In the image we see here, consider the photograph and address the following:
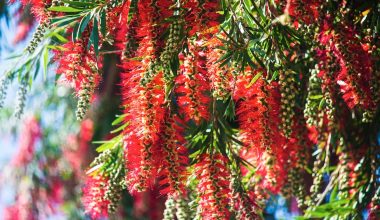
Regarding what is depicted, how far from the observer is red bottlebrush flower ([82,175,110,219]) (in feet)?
8.39

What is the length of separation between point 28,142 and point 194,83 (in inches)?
127

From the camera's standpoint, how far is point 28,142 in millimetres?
5094

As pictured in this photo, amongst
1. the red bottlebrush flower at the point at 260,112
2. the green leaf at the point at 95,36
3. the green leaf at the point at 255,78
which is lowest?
the red bottlebrush flower at the point at 260,112

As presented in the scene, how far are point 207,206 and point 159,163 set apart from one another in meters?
0.17

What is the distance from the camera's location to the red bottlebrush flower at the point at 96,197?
2.56m

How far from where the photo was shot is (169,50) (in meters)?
1.98

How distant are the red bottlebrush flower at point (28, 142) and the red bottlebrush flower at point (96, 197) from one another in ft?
7.86

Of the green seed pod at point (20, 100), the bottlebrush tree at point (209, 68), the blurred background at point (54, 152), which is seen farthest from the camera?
the blurred background at point (54, 152)

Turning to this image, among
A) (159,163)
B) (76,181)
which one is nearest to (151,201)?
(76,181)

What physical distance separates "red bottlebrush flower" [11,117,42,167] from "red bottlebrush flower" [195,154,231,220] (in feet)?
9.76

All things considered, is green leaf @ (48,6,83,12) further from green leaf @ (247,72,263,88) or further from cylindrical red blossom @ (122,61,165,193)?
green leaf @ (247,72,263,88)

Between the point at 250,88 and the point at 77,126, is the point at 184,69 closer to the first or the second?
the point at 250,88

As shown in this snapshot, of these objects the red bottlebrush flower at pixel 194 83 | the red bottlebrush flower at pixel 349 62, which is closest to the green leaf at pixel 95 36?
the red bottlebrush flower at pixel 194 83

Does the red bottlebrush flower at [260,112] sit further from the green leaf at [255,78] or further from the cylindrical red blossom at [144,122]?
the cylindrical red blossom at [144,122]
